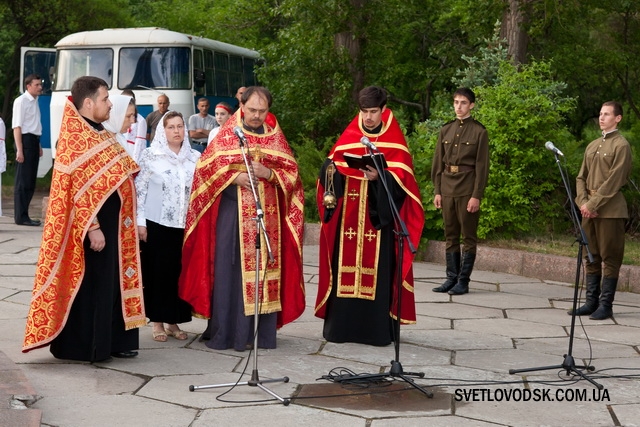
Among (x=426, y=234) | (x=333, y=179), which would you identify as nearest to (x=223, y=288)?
(x=333, y=179)

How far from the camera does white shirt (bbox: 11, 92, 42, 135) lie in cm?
1455

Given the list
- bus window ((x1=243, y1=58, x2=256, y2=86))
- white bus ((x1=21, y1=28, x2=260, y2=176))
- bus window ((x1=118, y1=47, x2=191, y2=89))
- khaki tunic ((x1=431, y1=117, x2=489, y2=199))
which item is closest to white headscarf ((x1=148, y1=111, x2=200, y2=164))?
khaki tunic ((x1=431, y1=117, x2=489, y2=199))

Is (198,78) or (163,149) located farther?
(198,78)

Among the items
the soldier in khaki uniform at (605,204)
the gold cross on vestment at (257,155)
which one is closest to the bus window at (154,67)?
the soldier in khaki uniform at (605,204)

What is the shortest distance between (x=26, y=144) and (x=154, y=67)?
6109mm

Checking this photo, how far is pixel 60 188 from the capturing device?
694 cm

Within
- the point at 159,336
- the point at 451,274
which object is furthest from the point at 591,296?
the point at 159,336

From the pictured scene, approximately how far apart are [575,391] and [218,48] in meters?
17.0

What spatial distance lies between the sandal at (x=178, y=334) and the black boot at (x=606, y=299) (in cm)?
353

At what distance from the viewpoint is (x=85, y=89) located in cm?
700

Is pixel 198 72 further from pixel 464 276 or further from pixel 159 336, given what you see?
pixel 159 336

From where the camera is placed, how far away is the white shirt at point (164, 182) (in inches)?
302

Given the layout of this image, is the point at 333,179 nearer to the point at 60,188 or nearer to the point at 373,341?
the point at 373,341

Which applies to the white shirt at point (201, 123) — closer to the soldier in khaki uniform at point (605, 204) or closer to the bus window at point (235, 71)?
the bus window at point (235, 71)
